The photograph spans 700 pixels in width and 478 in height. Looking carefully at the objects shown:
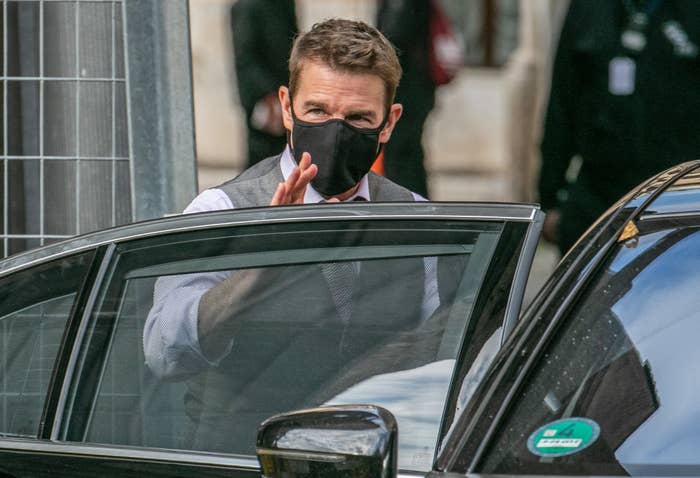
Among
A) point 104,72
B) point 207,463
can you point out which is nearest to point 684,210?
point 207,463

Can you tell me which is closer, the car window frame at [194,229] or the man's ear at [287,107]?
the car window frame at [194,229]

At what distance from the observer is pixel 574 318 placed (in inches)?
84.5

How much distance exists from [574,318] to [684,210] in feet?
1.03

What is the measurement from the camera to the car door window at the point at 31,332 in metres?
2.59

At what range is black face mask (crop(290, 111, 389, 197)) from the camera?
2996 mm

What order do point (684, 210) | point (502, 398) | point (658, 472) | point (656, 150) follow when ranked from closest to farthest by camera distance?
Result: 1. point (658, 472)
2. point (502, 398)
3. point (684, 210)
4. point (656, 150)

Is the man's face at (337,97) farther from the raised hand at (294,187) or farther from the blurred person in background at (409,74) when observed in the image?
the blurred person in background at (409,74)

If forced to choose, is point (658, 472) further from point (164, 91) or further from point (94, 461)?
point (164, 91)

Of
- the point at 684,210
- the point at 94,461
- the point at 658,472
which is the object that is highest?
the point at 684,210

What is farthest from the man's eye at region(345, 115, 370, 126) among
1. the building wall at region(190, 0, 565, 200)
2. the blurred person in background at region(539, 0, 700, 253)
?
the building wall at region(190, 0, 565, 200)

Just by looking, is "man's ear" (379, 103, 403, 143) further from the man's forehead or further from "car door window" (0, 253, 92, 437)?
"car door window" (0, 253, 92, 437)

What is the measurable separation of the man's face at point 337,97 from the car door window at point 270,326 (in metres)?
0.55

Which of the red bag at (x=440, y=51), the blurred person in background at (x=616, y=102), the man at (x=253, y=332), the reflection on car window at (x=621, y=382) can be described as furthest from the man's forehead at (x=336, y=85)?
the red bag at (x=440, y=51)

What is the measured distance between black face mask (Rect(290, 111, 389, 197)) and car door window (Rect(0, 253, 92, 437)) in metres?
0.62
